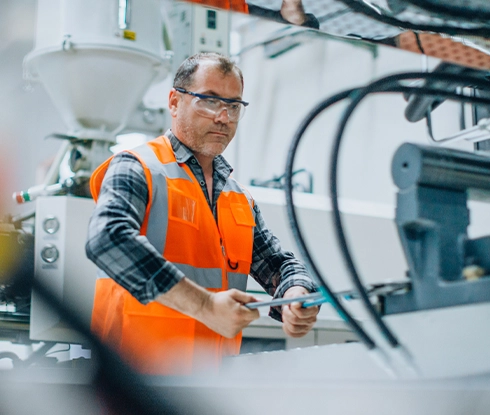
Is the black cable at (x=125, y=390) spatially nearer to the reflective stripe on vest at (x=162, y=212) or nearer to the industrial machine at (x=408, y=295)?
the industrial machine at (x=408, y=295)

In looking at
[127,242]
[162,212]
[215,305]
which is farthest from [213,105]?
[215,305]

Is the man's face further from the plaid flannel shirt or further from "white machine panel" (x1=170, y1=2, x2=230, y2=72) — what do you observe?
"white machine panel" (x1=170, y1=2, x2=230, y2=72)

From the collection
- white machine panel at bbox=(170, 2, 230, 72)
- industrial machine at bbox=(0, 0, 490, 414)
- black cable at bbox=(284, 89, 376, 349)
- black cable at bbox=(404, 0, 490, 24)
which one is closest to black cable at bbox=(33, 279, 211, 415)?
industrial machine at bbox=(0, 0, 490, 414)

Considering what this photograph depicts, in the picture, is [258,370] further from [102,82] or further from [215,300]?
[102,82]

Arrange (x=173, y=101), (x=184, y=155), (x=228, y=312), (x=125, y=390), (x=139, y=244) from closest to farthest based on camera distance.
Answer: (x=125, y=390)
(x=228, y=312)
(x=139, y=244)
(x=184, y=155)
(x=173, y=101)

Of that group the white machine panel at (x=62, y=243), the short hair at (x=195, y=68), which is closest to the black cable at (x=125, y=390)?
the short hair at (x=195, y=68)

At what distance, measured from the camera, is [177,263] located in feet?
4.46

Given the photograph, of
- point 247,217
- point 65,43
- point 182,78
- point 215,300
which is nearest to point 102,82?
point 65,43

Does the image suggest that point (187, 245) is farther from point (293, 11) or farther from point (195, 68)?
point (293, 11)

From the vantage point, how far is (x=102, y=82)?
2.28 m

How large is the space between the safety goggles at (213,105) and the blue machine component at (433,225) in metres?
0.89

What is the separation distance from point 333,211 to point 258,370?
1.14 ft

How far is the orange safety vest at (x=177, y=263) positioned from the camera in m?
1.30

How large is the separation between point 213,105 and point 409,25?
2.19 ft
